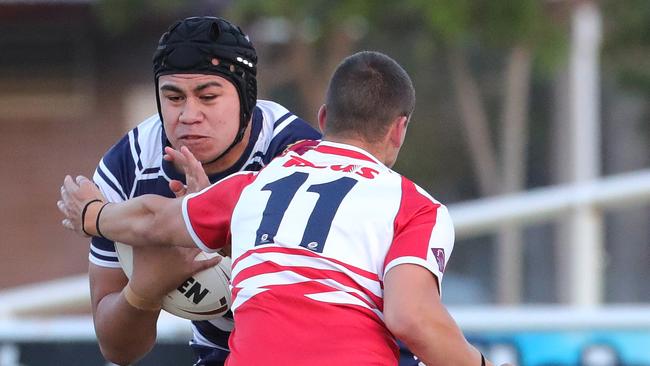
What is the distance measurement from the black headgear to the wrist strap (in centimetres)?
52

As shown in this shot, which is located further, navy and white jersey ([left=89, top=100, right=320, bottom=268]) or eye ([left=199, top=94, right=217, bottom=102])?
navy and white jersey ([left=89, top=100, right=320, bottom=268])

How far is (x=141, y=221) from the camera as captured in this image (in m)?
3.91

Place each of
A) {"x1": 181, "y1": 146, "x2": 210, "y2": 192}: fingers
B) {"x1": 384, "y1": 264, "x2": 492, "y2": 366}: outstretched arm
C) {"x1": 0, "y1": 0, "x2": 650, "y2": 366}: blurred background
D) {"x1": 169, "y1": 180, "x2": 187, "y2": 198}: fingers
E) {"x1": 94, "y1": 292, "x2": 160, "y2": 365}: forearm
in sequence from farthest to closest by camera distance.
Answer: {"x1": 0, "y1": 0, "x2": 650, "y2": 366}: blurred background → {"x1": 94, "y1": 292, "x2": 160, "y2": 365}: forearm → {"x1": 169, "y1": 180, "x2": 187, "y2": 198}: fingers → {"x1": 181, "y1": 146, "x2": 210, "y2": 192}: fingers → {"x1": 384, "y1": 264, "x2": 492, "y2": 366}: outstretched arm

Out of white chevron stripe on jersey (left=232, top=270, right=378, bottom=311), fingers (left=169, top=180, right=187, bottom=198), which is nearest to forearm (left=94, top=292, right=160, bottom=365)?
fingers (left=169, top=180, right=187, bottom=198)

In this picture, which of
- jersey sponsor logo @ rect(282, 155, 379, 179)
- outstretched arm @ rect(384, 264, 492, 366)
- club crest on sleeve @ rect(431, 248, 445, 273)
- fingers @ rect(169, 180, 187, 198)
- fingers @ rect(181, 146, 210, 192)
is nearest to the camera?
outstretched arm @ rect(384, 264, 492, 366)

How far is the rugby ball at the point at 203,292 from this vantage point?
4.18 metres

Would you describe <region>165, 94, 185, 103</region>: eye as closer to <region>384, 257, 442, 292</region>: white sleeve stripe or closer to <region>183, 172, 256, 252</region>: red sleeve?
<region>183, 172, 256, 252</region>: red sleeve

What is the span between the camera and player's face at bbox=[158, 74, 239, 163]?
13.8ft

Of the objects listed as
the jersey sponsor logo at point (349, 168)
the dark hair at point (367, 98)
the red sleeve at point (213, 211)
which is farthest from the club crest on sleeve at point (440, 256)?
the red sleeve at point (213, 211)

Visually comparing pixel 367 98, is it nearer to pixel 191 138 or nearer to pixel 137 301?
pixel 191 138

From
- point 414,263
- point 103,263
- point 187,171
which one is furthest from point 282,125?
point 414,263

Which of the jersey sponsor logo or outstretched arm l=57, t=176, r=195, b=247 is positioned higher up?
the jersey sponsor logo

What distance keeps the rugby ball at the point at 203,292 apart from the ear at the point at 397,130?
2.37ft

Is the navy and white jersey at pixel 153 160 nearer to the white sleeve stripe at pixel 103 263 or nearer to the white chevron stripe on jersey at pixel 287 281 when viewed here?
the white sleeve stripe at pixel 103 263
